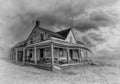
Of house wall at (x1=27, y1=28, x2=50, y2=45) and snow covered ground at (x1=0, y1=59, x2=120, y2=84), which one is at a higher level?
house wall at (x1=27, y1=28, x2=50, y2=45)

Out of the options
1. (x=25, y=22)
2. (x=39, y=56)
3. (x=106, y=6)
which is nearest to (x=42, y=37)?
(x=39, y=56)

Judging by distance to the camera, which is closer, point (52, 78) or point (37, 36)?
point (52, 78)

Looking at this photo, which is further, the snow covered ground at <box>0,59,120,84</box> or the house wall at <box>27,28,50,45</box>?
the house wall at <box>27,28,50,45</box>

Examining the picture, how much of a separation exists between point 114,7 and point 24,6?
3.71 m

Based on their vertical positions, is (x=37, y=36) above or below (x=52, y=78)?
above

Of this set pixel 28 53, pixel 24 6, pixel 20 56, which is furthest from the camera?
pixel 20 56

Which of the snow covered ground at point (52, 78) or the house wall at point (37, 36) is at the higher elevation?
the house wall at point (37, 36)

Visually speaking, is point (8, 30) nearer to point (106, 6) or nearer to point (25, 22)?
point (25, 22)

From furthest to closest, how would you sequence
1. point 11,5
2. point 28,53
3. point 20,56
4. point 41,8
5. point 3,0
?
point 20,56 < point 28,53 < point 41,8 < point 11,5 < point 3,0

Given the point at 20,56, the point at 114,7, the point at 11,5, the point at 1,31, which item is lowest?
the point at 20,56

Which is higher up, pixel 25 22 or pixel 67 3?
pixel 67 3

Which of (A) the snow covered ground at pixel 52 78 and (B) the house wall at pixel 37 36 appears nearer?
(A) the snow covered ground at pixel 52 78

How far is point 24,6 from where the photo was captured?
8.89 feet

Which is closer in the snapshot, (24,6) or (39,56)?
(24,6)
